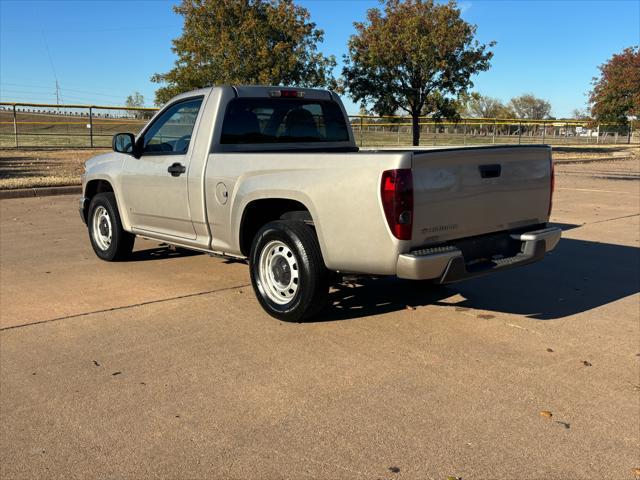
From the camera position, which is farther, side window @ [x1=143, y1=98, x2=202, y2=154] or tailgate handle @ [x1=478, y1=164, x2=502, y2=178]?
side window @ [x1=143, y1=98, x2=202, y2=154]

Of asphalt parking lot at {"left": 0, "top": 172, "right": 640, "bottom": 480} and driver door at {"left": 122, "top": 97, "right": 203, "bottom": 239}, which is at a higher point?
driver door at {"left": 122, "top": 97, "right": 203, "bottom": 239}

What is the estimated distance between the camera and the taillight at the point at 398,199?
161 inches

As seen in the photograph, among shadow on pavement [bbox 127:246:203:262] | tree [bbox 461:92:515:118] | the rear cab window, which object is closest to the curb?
shadow on pavement [bbox 127:246:203:262]

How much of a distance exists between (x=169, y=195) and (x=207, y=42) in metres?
25.4

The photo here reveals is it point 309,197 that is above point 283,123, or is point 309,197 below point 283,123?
below

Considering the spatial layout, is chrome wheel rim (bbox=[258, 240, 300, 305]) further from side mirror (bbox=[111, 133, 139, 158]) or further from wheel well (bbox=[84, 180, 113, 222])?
wheel well (bbox=[84, 180, 113, 222])

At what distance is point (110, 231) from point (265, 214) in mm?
2548

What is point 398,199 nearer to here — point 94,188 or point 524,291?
point 524,291

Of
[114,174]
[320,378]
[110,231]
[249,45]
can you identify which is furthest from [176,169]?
[249,45]

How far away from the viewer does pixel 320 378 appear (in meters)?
3.96

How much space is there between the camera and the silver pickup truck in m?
4.24

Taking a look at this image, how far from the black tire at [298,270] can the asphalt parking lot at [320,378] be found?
16cm

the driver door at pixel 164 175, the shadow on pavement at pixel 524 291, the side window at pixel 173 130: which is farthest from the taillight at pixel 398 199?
the side window at pixel 173 130

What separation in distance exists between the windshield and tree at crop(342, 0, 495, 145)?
2259 cm
